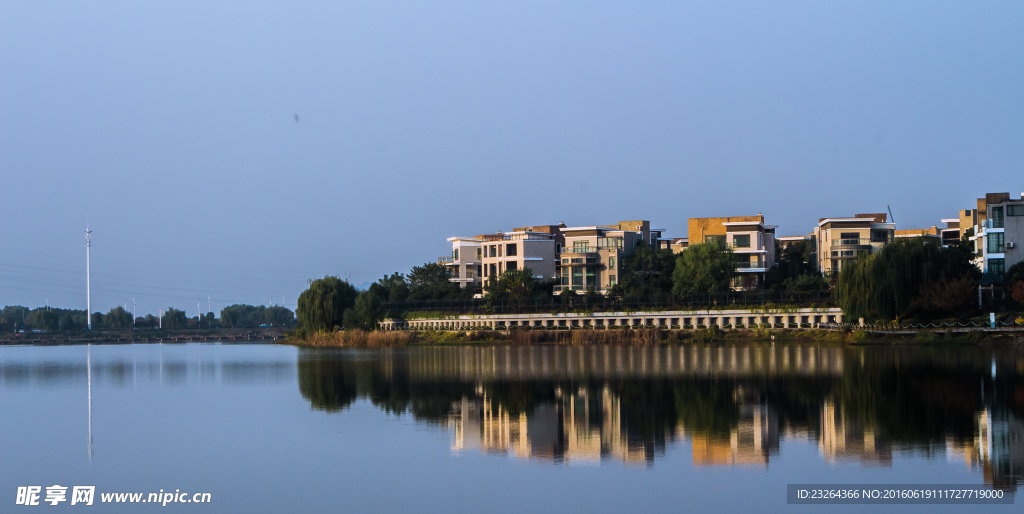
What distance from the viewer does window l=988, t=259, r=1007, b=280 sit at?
54.7 m

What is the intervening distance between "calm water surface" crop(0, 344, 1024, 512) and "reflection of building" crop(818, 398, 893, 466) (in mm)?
53

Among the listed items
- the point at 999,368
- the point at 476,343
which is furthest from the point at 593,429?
the point at 476,343

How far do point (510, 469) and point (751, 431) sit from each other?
200 inches

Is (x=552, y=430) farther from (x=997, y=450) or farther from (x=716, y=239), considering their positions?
(x=716, y=239)

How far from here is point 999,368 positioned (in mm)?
29062

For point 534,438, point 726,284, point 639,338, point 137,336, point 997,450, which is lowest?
point 137,336

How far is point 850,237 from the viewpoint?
70.4 meters

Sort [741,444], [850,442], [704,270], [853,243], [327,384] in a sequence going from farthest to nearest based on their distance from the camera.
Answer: [853,243] < [704,270] < [327,384] < [741,444] < [850,442]

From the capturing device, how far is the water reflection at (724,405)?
51.7ft

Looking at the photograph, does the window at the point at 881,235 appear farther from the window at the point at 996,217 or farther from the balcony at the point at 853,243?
the window at the point at 996,217

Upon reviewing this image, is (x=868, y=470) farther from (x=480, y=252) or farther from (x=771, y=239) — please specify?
(x=480, y=252)

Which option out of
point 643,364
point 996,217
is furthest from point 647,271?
point 643,364

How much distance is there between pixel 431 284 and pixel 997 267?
153 ft

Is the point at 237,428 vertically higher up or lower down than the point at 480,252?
lower down
